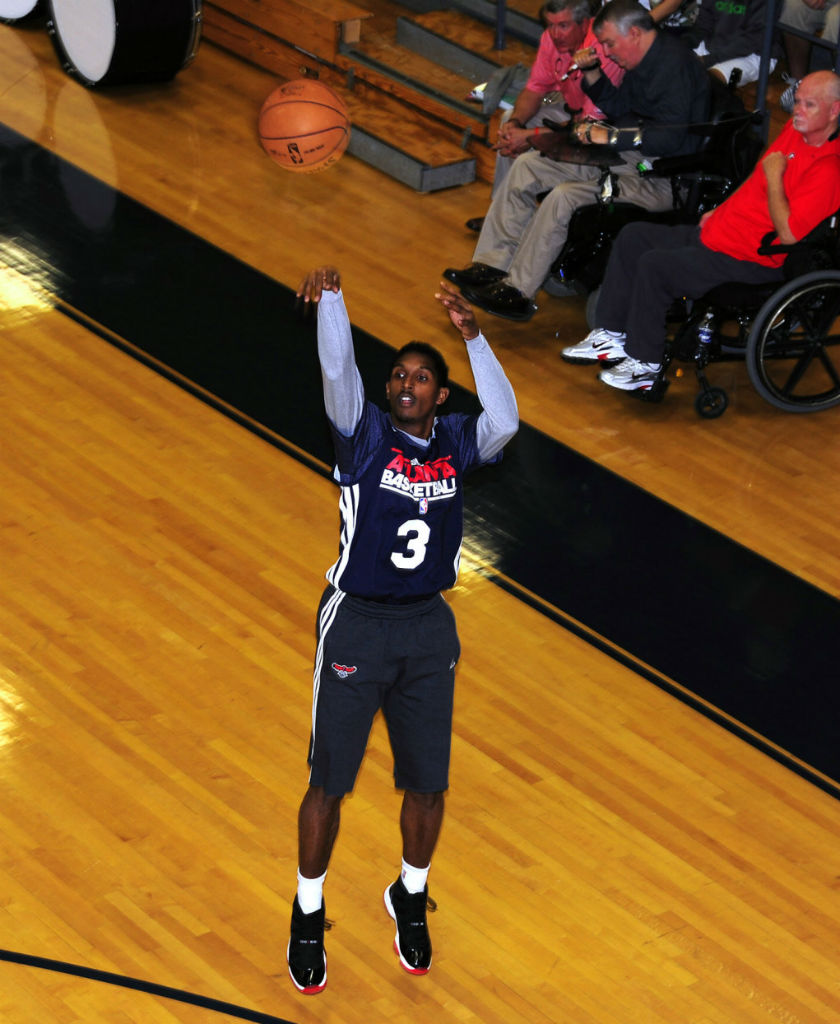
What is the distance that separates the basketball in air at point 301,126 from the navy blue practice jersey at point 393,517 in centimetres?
284

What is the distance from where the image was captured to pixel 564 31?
6832mm

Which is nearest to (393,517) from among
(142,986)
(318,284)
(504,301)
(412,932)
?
(318,284)

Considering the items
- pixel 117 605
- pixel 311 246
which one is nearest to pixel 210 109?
pixel 311 246

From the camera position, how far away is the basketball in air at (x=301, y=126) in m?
6.03

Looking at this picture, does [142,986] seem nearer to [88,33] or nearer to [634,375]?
[634,375]

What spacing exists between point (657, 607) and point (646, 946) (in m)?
1.54

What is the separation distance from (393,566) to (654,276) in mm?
3070

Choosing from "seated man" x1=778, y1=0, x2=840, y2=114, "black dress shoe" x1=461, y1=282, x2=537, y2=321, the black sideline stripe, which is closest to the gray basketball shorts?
the black sideline stripe

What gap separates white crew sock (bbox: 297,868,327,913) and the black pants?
3.25 meters

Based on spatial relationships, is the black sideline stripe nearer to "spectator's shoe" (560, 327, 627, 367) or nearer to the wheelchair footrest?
the wheelchair footrest

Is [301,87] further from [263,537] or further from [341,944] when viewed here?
[341,944]

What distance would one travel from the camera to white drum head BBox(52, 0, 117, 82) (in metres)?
8.49

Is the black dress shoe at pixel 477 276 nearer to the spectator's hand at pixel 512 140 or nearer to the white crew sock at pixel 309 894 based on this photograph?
the spectator's hand at pixel 512 140

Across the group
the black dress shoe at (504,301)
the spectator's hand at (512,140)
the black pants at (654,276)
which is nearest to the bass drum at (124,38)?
the spectator's hand at (512,140)
